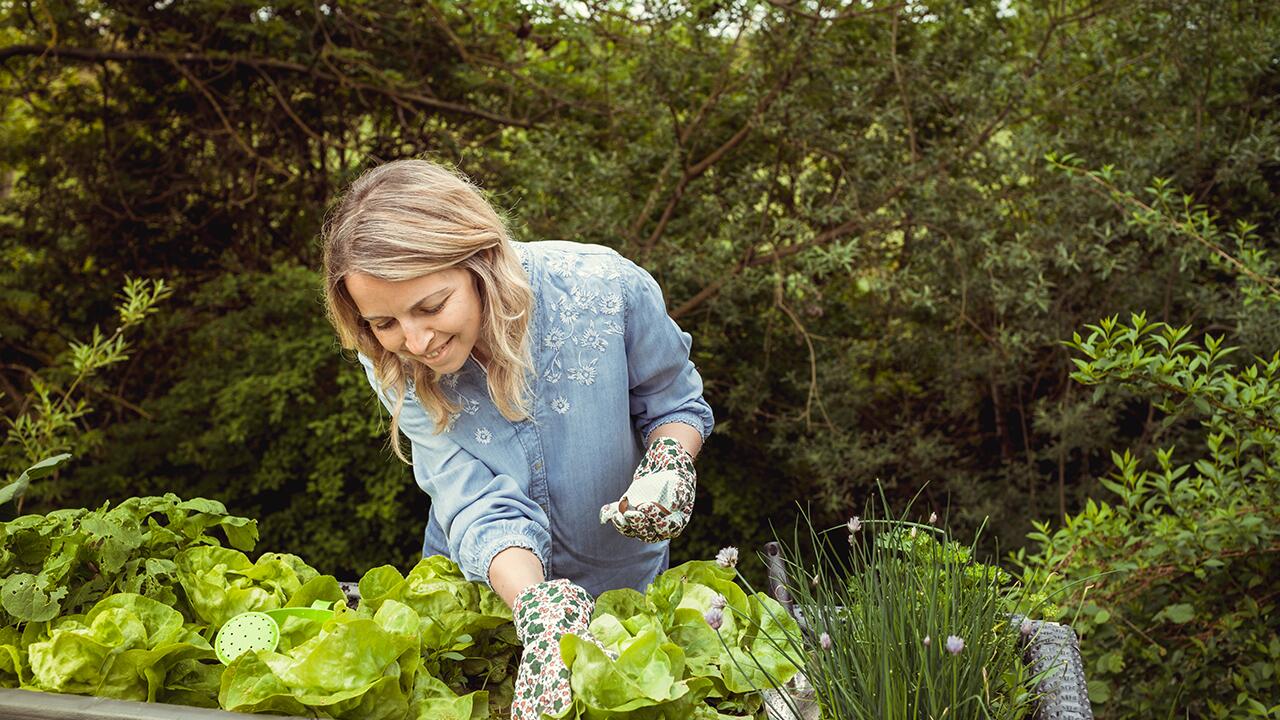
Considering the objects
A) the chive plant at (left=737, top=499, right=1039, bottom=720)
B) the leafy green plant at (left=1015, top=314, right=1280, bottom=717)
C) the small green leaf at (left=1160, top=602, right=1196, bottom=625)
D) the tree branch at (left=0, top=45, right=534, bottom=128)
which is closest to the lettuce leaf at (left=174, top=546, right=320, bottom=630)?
the chive plant at (left=737, top=499, right=1039, bottom=720)

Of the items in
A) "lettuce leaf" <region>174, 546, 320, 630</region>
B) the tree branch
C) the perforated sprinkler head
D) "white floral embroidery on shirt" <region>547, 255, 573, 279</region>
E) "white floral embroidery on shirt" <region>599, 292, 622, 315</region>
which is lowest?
"lettuce leaf" <region>174, 546, 320, 630</region>

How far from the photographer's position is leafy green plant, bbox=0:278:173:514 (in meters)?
1.70

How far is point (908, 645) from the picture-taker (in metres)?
1.22

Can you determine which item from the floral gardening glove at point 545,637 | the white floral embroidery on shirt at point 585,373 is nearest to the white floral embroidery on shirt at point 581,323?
the white floral embroidery on shirt at point 585,373

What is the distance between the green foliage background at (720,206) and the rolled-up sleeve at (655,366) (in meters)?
1.71

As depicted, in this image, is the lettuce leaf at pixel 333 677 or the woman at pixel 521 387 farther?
the woman at pixel 521 387

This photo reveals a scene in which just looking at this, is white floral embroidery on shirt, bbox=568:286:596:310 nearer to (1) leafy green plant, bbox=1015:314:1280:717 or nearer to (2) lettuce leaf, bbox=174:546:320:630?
(2) lettuce leaf, bbox=174:546:320:630

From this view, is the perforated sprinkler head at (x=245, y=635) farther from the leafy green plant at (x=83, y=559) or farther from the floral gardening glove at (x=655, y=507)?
the floral gardening glove at (x=655, y=507)

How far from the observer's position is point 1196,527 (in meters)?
2.52

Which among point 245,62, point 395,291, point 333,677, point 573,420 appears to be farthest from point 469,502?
point 245,62

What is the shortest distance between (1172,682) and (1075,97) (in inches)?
81.4

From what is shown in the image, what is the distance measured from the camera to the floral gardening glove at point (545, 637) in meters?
1.26

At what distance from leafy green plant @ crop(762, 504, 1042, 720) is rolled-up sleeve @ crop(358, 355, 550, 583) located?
18.9 inches

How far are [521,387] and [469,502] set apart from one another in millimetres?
217
